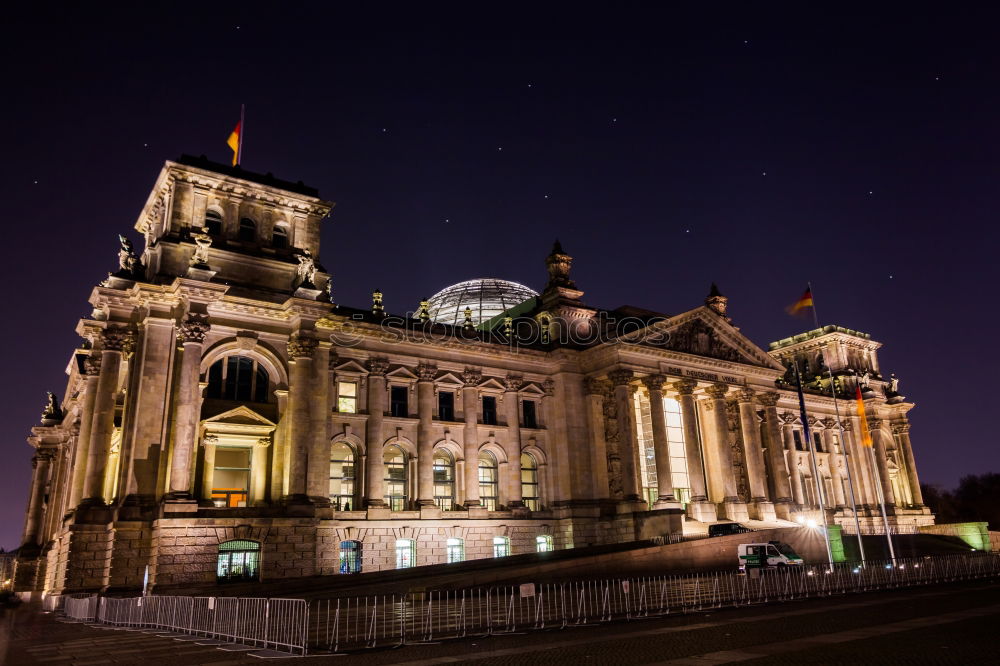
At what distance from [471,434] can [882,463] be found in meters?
50.4

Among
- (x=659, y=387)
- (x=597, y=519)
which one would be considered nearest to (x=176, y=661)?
(x=597, y=519)

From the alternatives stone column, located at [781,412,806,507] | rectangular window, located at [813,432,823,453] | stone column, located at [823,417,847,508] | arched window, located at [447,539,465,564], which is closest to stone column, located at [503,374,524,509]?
arched window, located at [447,539,465,564]

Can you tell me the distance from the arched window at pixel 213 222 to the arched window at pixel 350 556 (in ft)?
66.3

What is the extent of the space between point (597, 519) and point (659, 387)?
11.0 meters

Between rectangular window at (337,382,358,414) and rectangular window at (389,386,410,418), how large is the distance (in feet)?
8.43

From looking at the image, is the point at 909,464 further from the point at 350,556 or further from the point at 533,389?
the point at 350,556

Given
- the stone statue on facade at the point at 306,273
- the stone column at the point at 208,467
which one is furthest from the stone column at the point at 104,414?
the stone statue on facade at the point at 306,273

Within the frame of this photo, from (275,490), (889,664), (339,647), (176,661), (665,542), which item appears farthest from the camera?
(665,542)

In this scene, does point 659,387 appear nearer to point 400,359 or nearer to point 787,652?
point 400,359

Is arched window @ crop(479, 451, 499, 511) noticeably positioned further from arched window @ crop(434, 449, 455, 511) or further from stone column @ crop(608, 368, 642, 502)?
stone column @ crop(608, 368, 642, 502)

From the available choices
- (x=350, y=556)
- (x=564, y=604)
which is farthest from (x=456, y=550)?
(x=564, y=604)

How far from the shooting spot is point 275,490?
4150cm

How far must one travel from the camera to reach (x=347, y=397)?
48375mm

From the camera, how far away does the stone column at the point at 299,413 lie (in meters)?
41.3
